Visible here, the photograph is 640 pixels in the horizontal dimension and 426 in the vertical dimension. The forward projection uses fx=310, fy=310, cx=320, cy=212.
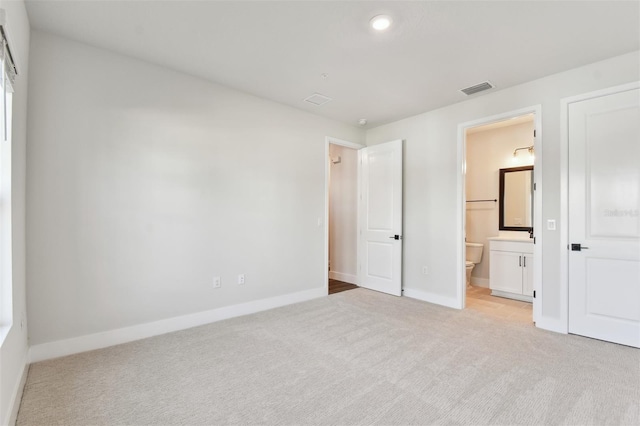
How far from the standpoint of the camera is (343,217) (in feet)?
18.0

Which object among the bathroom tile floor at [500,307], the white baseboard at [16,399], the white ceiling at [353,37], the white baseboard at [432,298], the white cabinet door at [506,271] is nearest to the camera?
the white baseboard at [16,399]

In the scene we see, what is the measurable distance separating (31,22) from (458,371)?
4.13 meters

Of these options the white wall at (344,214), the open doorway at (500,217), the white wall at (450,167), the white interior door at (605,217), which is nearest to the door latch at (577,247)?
the white interior door at (605,217)

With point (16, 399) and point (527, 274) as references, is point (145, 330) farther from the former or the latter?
Result: point (527, 274)

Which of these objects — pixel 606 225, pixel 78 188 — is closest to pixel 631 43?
pixel 606 225

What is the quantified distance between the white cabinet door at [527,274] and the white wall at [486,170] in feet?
1.95

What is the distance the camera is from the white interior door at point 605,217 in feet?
9.06

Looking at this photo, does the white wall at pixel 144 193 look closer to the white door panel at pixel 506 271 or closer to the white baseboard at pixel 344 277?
the white baseboard at pixel 344 277

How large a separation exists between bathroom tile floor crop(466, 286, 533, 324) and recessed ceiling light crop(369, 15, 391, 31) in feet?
10.8

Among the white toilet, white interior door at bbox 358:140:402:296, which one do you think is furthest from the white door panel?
white interior door at bbox 358:140:402:296

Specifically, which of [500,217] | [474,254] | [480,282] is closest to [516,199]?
[500,217]

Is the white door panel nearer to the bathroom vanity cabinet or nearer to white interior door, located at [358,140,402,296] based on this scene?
the bathroom vanity cabinet

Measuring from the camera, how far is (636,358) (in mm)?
2535

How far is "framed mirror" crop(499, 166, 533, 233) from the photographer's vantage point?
4.79m
